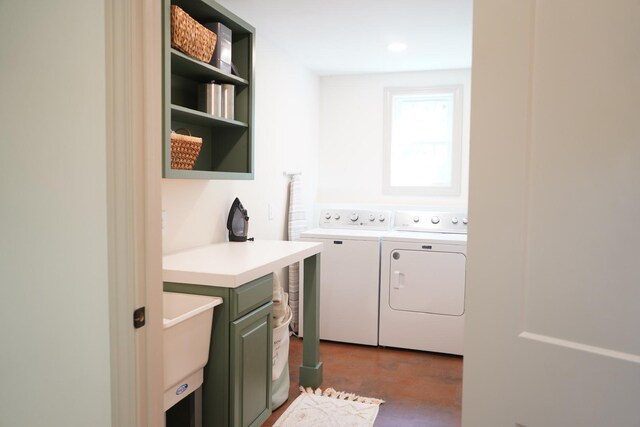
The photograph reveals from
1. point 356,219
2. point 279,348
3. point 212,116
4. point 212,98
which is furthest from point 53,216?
point 356,219

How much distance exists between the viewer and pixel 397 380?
306 centimetres

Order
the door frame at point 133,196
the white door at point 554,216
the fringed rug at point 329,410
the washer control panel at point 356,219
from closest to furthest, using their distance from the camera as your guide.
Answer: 1. the white door at point 554,216
2. the door frame at point 133,196
3. the fringed rug at point 329,410
4. the washer control panel at point 356,219

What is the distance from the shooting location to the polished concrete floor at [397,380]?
2.58 metres

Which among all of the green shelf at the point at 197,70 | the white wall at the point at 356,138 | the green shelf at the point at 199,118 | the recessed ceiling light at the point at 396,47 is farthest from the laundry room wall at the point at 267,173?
the recessed ceiling light at the point at 396,47

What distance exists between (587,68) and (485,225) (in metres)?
0.32

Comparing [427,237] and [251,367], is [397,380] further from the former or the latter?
[251,367]

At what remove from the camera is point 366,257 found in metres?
3.65

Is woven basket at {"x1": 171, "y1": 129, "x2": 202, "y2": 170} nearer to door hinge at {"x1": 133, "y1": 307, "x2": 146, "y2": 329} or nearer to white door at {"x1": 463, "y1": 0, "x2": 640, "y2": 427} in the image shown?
door hinge at {"x1": 133, "y1": 307, "x2": 146, "y2": 329}

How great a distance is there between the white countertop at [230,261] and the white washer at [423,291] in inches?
39.1

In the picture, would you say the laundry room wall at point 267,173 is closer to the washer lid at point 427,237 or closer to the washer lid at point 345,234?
the washer lid at point 345,234

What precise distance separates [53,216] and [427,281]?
2.72 meters

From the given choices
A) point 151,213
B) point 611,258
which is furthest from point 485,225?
point 151,213

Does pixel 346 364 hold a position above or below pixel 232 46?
below

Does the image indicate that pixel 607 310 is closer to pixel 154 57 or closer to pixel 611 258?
pixel 611 258
